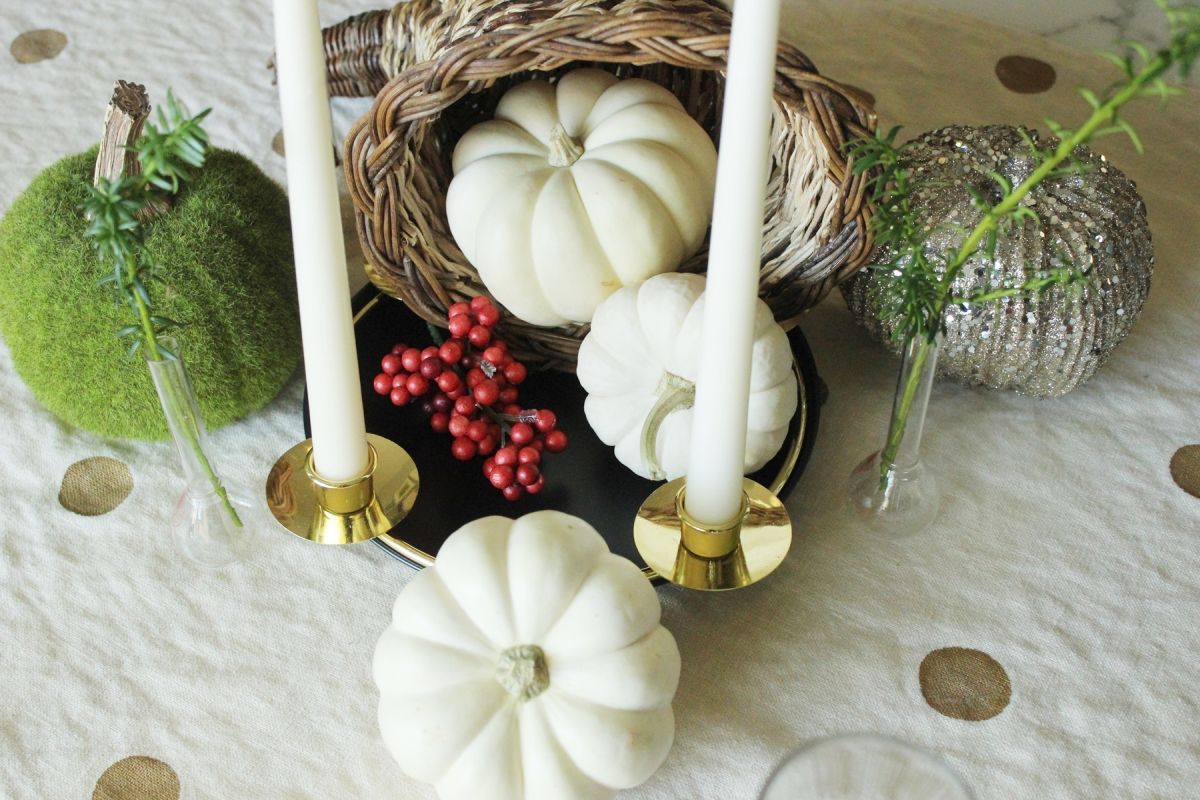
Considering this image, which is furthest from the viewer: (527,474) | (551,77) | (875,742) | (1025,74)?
(1025,74)

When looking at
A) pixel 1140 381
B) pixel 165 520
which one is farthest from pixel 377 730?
pixel 1140 381

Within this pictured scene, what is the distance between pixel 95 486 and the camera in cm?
72

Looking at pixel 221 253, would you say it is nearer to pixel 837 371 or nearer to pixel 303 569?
pixel 303 569

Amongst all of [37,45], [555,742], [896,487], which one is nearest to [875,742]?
[555,742]

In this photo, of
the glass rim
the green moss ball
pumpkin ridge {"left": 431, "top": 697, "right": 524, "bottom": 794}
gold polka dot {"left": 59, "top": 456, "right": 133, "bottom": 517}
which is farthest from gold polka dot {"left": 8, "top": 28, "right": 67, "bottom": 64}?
the glass rim

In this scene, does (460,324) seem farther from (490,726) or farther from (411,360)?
(490,726)

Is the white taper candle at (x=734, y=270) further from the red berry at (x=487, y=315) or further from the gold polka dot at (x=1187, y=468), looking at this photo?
the gold polka dot at (x=1187, y=468)

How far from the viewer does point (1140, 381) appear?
0.77m

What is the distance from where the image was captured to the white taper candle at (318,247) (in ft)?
1.50

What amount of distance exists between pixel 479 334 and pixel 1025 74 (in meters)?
0.59

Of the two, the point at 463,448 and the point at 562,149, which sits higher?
the point at 562,149

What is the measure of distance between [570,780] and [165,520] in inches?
13.0

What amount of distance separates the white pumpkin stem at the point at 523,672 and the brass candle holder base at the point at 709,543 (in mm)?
109

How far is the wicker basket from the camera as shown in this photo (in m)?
0.58
